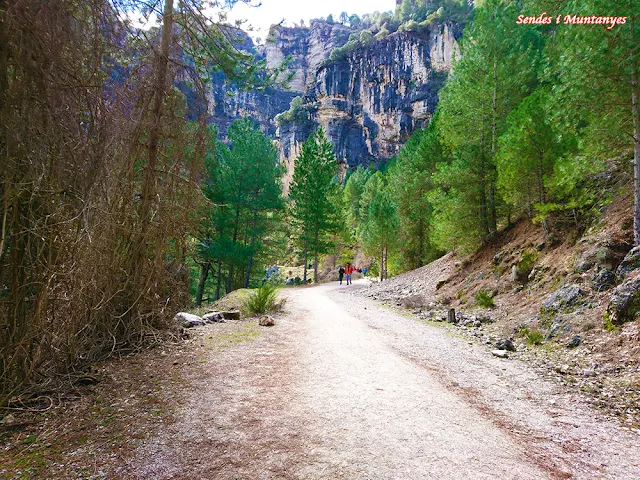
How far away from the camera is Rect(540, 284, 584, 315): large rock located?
20.8ft

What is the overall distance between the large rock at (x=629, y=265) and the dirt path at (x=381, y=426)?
2958mm

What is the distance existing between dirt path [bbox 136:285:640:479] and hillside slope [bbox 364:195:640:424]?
0.73 metres

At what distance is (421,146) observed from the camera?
1905 cm

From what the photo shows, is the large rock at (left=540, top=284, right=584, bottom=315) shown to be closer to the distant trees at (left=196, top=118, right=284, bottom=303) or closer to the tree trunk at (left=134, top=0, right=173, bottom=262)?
the tree trunk at (left=134, top=0, right=173, bottom=262)

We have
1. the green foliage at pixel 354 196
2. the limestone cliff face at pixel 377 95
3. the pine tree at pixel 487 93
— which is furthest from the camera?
the limestone cliff face at pixel 377 95

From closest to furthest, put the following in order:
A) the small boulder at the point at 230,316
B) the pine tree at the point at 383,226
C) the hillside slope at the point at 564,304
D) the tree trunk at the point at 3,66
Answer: the tree trunk at the point at 3,66 < the hillside slope at the point at 564,304 < the small boulder at the point at 230,316 < the pine tree at the point at 383,226

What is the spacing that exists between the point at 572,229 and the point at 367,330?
6.29 m

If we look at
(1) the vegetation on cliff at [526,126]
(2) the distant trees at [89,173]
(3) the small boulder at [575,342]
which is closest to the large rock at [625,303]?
(3) the small boulder at [575,342]

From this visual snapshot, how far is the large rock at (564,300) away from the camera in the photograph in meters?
6.34

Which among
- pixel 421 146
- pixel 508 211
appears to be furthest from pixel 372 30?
pixel 508 211

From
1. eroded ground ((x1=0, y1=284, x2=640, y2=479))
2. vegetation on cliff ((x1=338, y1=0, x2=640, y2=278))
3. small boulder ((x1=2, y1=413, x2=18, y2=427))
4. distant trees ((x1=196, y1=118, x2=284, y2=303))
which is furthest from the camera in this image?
distant trees ((x1=196, y1=118, x2=284, y2=303))

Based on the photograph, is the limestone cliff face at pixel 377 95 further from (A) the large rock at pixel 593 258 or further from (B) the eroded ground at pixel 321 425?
(B) the eroded ground at pixel 321 425

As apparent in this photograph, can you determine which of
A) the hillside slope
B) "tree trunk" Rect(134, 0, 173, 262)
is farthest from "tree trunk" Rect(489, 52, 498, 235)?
"tree trunk" Rect(134, 0, 173, 262)

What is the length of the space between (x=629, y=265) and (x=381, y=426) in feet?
19.7
